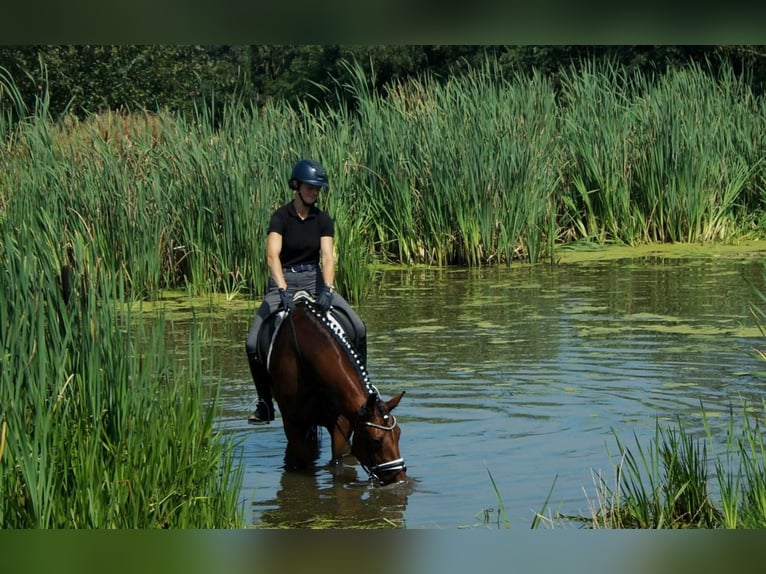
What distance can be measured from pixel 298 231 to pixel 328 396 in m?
1.15

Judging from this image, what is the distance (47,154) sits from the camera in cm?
1398

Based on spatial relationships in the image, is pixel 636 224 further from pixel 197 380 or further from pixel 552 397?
pixel 197 380

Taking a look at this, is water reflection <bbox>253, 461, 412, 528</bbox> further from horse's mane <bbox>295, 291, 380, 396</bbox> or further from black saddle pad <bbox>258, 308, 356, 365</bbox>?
black saddle pad <bbox>258, 308, 356, 365</bbox>

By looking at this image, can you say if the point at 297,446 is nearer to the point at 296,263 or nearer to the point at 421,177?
the point at 296,263

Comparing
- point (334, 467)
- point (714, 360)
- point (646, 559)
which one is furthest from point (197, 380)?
point (714, 360)

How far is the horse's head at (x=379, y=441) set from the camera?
664 centimetres

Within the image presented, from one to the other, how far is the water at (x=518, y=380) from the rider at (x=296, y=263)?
0.40m

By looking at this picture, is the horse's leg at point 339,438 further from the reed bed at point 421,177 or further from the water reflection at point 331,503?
the reed bed at point 421,177

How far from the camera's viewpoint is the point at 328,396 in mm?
7004

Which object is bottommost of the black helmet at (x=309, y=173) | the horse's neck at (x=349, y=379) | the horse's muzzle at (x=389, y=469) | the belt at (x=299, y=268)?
the horse's muzzle at (x=389, y=469)

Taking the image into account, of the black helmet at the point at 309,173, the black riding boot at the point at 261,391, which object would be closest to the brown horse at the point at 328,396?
the black riding boot at the point at 261,391

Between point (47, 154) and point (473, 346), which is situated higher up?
point (47, 154)

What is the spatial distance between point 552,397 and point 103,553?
21.5 feet

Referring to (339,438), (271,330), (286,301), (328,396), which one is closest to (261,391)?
(271,330)
